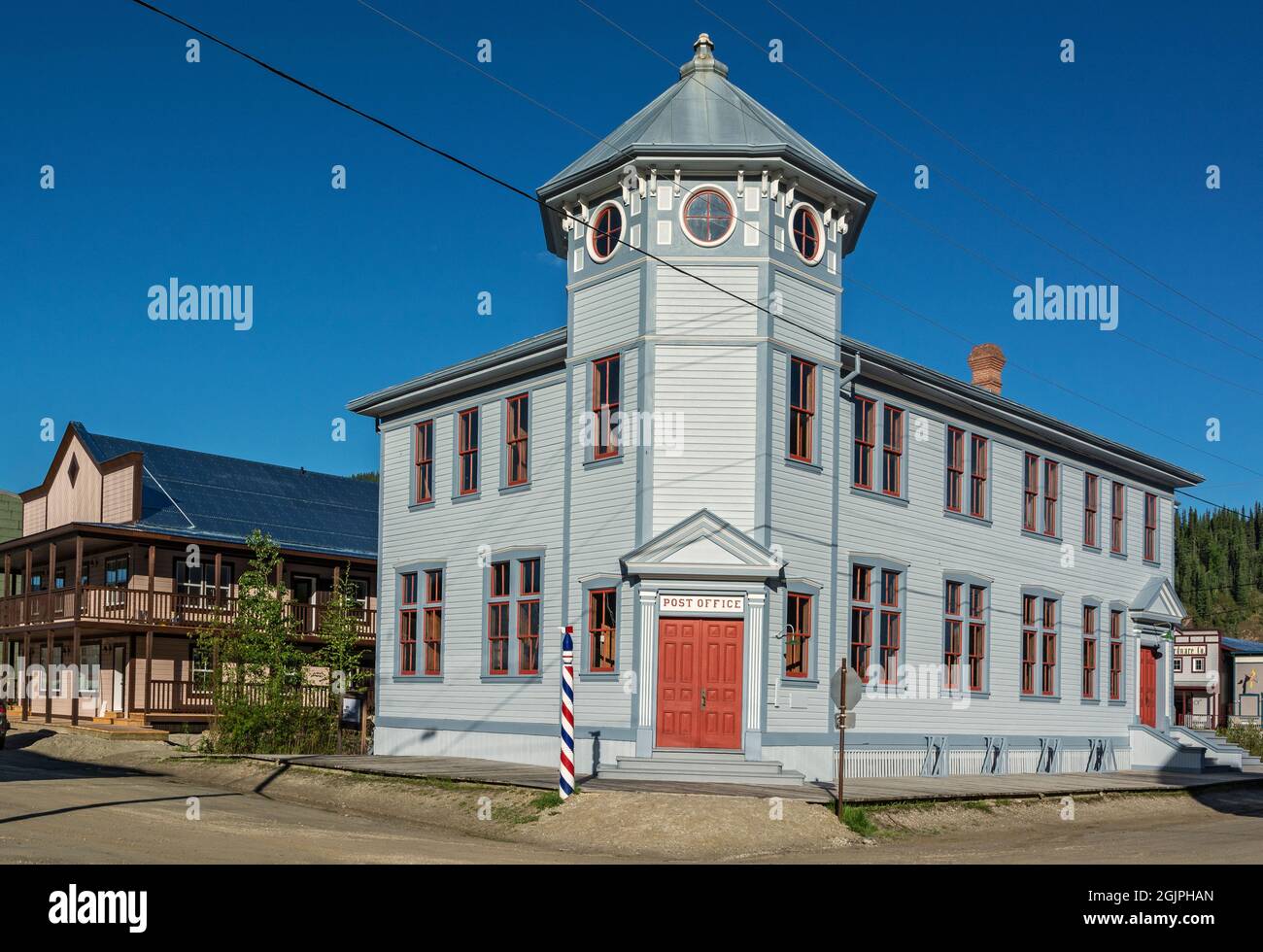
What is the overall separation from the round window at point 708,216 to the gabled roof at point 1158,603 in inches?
726

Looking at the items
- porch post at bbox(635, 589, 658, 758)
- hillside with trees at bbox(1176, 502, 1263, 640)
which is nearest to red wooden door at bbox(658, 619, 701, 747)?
porch post at bbox(635, 589, 658, 758)

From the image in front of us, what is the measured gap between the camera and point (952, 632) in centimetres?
2955

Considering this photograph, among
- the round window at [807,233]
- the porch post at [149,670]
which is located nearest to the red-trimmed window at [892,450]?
the round window at [807,233]

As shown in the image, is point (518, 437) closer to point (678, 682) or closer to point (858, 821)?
point (678, 682)

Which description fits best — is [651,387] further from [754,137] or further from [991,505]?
[991,505]

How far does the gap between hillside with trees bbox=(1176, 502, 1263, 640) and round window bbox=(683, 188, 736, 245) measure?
126465 millimetres

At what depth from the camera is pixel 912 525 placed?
2842 cm

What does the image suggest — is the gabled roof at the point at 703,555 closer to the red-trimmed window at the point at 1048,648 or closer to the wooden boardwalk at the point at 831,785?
the wooden boardwalk at the point at 831,785

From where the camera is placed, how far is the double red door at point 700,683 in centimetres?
2339

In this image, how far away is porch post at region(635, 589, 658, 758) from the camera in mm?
23438

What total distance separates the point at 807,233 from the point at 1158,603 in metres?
18.1

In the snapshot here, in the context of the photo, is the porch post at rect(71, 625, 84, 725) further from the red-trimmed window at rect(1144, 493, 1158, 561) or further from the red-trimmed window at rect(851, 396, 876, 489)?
the red-trimmed window at rect(1144, 493, 1158, 561)

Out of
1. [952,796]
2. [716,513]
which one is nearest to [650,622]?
[716,513]
